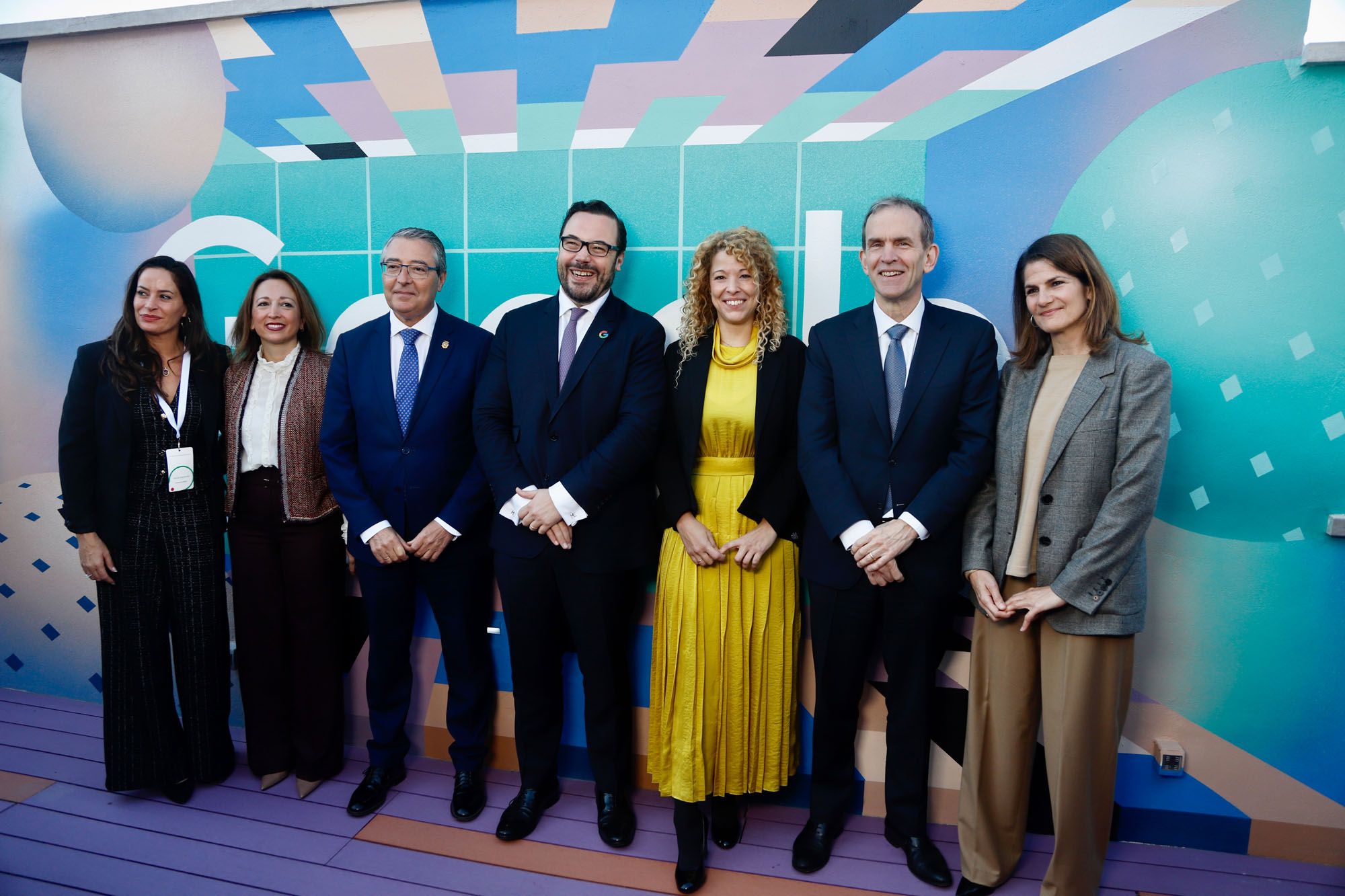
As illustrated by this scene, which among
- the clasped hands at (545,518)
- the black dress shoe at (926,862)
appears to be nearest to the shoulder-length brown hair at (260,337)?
the clasped hands at (545,518)

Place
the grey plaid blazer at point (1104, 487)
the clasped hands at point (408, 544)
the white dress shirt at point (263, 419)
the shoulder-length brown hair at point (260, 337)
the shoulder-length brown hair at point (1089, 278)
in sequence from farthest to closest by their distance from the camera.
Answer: the shoulder-length brown hair at point (260, 337)
the white dress shirt at point (263, 419)
the clasped hands at point (408, 544)
the shoulder-length brown hair at point (1089, 278)
the grey plaid blazer at point (1104, 487)

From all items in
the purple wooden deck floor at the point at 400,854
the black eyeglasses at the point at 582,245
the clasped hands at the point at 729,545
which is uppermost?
the black eyeglasses at the point at 582,245

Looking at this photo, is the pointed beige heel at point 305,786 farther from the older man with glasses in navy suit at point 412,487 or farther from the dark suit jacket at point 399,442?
the dark suit jacket at point 399,442

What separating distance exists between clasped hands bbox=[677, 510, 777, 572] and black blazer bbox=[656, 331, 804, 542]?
0.14 feet

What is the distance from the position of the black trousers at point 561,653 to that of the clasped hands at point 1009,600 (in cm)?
117

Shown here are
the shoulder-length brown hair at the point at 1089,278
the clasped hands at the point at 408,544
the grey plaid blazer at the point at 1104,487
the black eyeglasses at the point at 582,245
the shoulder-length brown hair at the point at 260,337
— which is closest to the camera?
the grey plaid blazer at the point at 1104,487

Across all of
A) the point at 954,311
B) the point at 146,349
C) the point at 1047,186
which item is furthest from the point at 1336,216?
the point at 146,349

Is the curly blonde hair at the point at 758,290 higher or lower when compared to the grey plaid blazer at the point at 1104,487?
higher

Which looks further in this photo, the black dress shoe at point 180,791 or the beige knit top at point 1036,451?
the black dress shoe at point 180,791

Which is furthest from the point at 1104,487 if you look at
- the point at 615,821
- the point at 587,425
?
the point at 615,821

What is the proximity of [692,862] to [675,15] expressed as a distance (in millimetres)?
3052

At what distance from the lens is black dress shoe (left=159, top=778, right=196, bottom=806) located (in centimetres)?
274

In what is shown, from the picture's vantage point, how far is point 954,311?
2.27 m

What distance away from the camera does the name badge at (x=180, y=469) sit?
8.73ft
